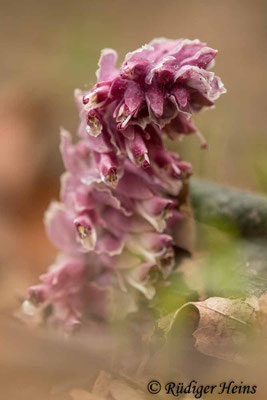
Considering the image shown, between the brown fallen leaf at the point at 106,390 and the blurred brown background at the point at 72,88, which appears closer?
the brown fallen leaf at the point at 106,390

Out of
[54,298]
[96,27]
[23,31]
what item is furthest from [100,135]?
[23,31]

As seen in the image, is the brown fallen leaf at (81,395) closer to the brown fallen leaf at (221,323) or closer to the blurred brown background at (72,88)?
the brown fallen leaf at (221,323)

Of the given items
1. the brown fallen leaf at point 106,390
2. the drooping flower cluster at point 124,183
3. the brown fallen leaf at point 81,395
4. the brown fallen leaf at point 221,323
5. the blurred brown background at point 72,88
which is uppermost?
the blurred brown background at point 72,88

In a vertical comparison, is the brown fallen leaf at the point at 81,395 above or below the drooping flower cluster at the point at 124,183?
below

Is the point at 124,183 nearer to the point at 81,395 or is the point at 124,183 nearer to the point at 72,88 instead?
the point at 81,395

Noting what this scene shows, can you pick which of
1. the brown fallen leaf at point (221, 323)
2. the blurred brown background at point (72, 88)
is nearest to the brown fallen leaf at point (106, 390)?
the brown fallen leaf at point (221, 323)

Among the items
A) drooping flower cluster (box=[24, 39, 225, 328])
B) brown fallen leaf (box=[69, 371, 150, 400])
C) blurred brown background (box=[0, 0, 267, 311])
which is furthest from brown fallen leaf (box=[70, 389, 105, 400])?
blurred brown background (box=[0, 0, 267, 311])

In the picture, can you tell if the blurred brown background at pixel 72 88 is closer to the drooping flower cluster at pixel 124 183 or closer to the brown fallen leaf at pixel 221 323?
the drooping flower cluster at pixel 124 183
